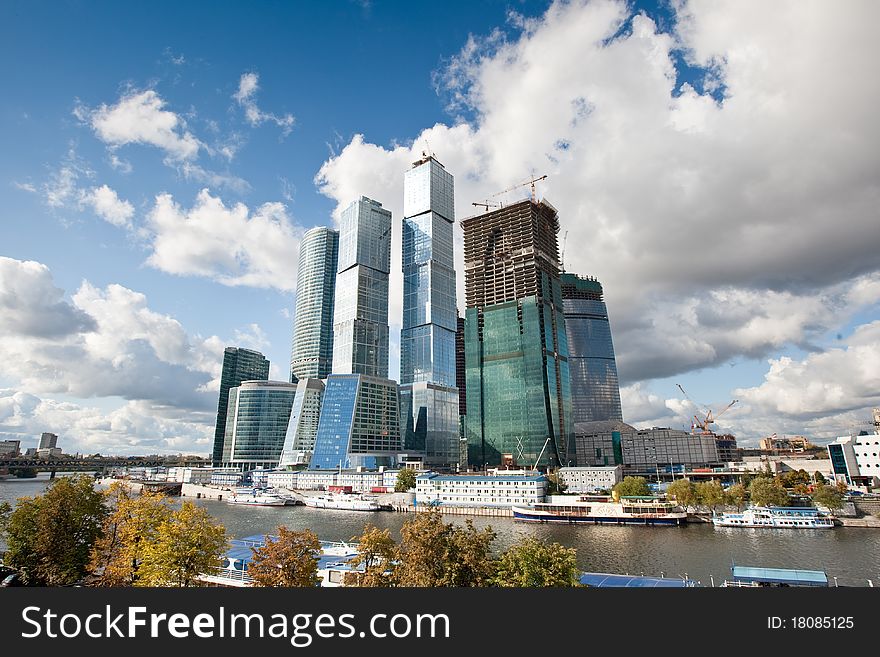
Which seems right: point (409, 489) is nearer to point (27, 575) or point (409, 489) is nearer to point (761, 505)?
point (761, 505)

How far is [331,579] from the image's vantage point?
160ft

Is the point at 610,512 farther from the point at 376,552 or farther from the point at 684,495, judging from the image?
the point at 376,552

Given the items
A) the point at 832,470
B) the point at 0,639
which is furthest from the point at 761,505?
the point at 0,639

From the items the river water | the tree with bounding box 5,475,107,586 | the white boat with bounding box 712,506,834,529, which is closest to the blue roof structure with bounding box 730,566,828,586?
the river water

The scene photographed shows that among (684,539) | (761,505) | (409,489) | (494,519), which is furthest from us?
(409,489)

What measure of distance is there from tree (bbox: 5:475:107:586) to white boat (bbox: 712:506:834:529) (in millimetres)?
117097

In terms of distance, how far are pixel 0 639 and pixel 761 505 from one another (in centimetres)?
13982

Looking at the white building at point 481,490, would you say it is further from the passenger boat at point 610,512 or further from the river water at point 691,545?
the river water at point 691,545

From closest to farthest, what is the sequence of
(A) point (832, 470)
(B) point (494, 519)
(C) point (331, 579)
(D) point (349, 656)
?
(D) point (349, 656) < (C) point (331, 579) < (B) point (494, 519) < (A) point (832, 470)

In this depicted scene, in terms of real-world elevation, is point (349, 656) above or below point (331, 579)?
above

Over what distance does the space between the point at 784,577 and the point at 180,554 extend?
55.8 m

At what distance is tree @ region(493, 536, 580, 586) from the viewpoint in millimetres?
32844

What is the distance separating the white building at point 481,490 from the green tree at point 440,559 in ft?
361

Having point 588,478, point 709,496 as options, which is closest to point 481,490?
point 588,478
